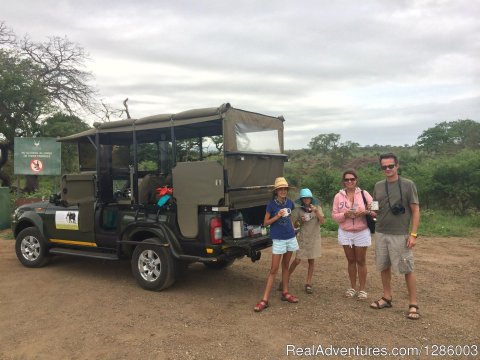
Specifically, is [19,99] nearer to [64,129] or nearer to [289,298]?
[64,129]

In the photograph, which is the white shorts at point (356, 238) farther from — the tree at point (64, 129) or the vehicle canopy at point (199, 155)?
the tree at point (64, 129)

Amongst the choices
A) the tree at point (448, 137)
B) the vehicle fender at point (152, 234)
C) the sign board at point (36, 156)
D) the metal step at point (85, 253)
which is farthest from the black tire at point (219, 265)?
the tree at point (448, 137)

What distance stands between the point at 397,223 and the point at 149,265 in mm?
3314

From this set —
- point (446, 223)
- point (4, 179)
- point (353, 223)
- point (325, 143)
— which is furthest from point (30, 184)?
point (325, 143)

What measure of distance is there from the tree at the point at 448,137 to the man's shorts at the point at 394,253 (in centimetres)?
3496

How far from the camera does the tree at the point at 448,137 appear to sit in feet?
121

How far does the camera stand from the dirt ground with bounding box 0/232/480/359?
387 centimetres

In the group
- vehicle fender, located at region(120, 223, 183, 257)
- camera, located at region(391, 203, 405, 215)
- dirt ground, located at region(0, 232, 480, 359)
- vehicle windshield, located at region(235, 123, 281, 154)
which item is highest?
vehicle windshield, located at region(235, 123, 281, 154)

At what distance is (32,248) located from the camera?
7090 millimetres

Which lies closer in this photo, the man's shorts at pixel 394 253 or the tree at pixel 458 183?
the man's shorts at pixel 394 253

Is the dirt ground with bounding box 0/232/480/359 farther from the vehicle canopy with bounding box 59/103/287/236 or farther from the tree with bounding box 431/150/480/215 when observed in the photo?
the tree with bounding box 431/150/480/215

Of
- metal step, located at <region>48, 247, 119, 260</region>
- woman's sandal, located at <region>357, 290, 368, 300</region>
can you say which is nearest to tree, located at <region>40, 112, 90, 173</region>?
metal step, located at <region>48, 247, 119, 260</region>

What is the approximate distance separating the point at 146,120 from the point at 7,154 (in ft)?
48.5

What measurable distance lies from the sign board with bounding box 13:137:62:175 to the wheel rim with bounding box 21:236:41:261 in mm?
4584
